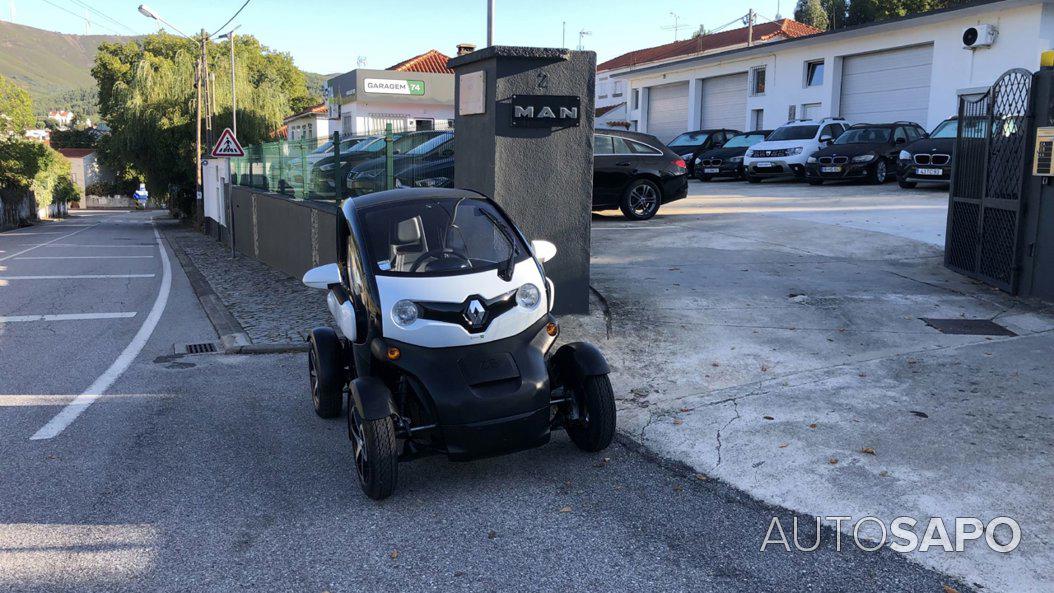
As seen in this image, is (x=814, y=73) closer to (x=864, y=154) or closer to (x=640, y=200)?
(x=864, y=154)

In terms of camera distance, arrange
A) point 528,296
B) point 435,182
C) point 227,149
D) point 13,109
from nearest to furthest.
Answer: point 528,296 → point 435,182 → point 227,149 → point 13,109

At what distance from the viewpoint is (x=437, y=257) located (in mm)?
5176

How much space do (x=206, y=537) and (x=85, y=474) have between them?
4.71 feet

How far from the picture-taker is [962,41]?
2492 centimetres

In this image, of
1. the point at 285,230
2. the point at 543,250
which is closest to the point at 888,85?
the point at 285,230

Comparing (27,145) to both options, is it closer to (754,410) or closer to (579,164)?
(579,164)

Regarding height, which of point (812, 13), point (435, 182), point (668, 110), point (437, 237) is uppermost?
point (812, 13)

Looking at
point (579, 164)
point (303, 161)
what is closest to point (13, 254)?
point (303, 161)

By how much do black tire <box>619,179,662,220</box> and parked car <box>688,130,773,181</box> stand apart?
1103 cm

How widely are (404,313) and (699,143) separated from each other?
81.7ft

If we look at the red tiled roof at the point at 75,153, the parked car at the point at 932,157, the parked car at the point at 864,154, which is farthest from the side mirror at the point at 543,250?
the red tiled roof at the point at 75,153

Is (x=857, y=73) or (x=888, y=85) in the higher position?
(x=857, y=73)

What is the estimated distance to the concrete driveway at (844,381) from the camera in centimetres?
463

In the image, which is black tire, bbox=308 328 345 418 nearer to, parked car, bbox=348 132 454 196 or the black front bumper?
the black front bumper
